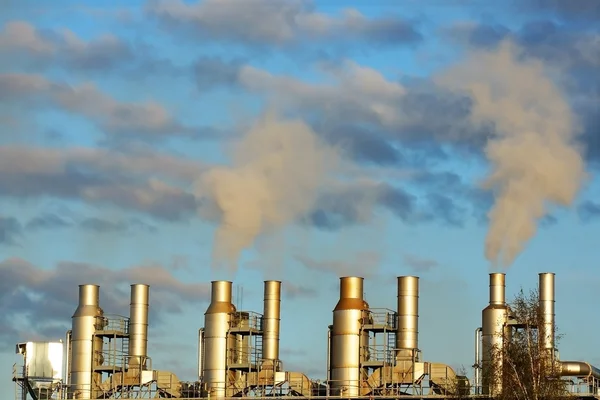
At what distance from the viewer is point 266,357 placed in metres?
106

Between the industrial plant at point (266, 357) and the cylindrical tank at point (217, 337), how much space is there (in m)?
0.07

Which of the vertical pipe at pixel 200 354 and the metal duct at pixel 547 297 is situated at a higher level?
the metal duct at pixel 547 297

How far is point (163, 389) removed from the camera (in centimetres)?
10669

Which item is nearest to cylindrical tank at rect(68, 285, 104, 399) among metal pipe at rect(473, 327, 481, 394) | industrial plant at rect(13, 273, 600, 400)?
industrial plant at rect(13, 273, 600, 400)

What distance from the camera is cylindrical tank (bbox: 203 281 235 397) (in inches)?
4158

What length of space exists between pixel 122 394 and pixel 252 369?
9.95 m

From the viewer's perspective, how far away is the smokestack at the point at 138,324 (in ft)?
360

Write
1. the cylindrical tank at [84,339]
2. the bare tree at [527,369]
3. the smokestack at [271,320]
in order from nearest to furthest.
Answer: the bare tree at [527,369]
the smokestack at [271,320]
the cylindrical tank at [84,339]

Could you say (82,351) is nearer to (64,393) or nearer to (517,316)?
(64,393)

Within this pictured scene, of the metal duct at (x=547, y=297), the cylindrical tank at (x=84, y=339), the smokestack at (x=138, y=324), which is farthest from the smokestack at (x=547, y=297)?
the cylindrical tank at (x=84, y=339)

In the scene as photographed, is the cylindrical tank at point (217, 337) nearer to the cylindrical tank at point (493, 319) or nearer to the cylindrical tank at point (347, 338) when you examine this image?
the cylindrical tank at point (347, 338)

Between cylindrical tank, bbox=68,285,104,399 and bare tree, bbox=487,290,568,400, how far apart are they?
108 feet

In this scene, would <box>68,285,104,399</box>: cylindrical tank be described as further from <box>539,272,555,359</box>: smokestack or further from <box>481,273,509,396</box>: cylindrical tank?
<box>539,272,555,359</box>: smokestack

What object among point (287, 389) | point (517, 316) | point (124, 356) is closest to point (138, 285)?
point (124, 356)
